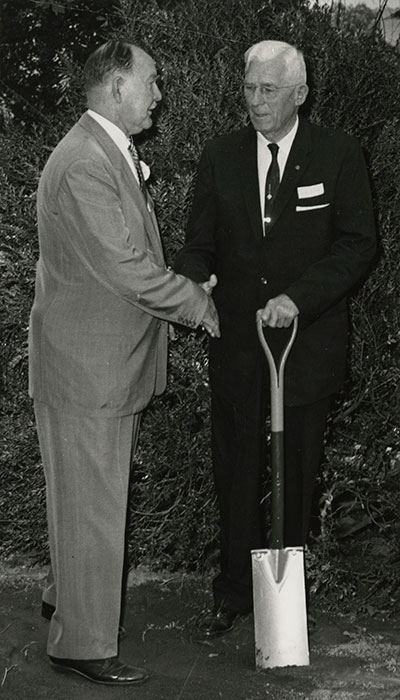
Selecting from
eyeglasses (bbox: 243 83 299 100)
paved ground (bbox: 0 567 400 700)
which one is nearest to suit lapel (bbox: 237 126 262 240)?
eyeglasses (bbox: 243 83 299 100)

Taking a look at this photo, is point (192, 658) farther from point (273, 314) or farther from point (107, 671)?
point (273, 314)

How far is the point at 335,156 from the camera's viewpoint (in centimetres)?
467

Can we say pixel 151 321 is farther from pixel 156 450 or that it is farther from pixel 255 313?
pixel 156 450

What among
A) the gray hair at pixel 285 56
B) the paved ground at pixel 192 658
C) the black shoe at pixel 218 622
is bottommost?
the paved ground at pixel 192 658

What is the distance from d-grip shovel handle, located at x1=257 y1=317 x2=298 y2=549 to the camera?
4.49m

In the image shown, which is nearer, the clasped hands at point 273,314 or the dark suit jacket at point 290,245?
the clasped hands at point 273,314

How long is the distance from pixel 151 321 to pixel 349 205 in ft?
2.85

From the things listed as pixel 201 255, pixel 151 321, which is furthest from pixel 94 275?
pixel 201 255

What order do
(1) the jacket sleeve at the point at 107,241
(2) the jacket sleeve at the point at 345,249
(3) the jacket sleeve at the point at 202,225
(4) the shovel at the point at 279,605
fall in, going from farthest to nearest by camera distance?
(3) the jacket sleeve at the point at 202,225 → (2) the jacket sleeve at the point at 345,249 → (4) the shovel at the point at 279,605 → (1) the jacket sleeve at the point at 107,241

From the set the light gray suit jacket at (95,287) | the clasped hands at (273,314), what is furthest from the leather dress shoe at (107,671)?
the clasped hands at (273,314)

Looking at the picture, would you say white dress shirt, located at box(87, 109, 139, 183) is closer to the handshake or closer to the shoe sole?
the handshake

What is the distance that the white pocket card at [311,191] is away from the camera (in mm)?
4637

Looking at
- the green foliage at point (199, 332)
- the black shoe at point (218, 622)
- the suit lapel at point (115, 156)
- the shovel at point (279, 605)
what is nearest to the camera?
the suit lapel at point (115, 156)

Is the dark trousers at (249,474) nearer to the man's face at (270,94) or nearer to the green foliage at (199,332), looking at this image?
the green foliage at (199,332)
